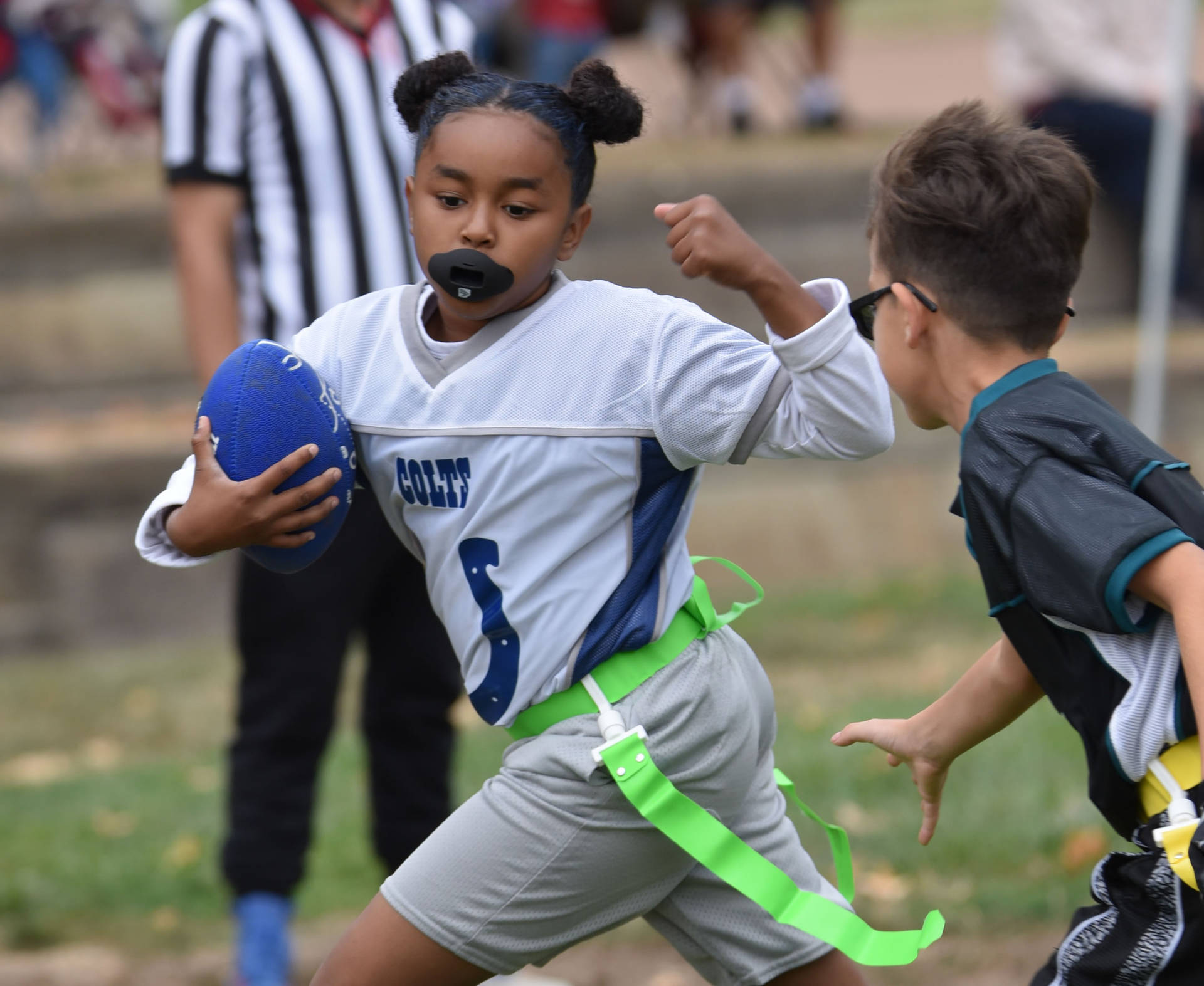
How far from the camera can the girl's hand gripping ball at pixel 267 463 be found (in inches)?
89.8

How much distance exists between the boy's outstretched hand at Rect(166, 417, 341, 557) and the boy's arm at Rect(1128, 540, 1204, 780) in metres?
1.11

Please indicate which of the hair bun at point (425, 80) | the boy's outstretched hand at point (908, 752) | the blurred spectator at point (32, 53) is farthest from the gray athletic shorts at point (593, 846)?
the blurred spectator at point (32, 53)

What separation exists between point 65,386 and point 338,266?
4.79m

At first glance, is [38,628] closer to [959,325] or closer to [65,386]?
[65,386]

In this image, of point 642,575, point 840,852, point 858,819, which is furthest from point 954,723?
point 858,819

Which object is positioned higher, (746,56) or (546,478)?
(546,478)

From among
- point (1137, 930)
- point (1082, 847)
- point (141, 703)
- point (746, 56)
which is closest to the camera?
point (1137, 930)

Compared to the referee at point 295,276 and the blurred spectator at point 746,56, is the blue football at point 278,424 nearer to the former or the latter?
the referee at point 295,276

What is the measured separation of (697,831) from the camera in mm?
2256

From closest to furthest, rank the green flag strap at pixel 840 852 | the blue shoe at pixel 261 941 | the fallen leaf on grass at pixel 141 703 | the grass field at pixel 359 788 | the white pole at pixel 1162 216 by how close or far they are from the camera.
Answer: the green flag strap at pixel 840 852
the blue shoe at pixel 261 941
the grass field at pixel 359 788
the fallen leaf on grass at pixel 141 703
the white pole at pixel 1162 216

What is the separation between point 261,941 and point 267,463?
1450 mm

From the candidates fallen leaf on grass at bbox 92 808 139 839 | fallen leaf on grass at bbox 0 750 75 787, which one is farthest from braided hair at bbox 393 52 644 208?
fallen leaf on grass at bbox 0 750 75 787

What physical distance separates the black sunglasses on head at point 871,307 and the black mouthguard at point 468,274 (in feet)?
1.57

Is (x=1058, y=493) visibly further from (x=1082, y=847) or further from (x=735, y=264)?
(x=1082, y=847)
